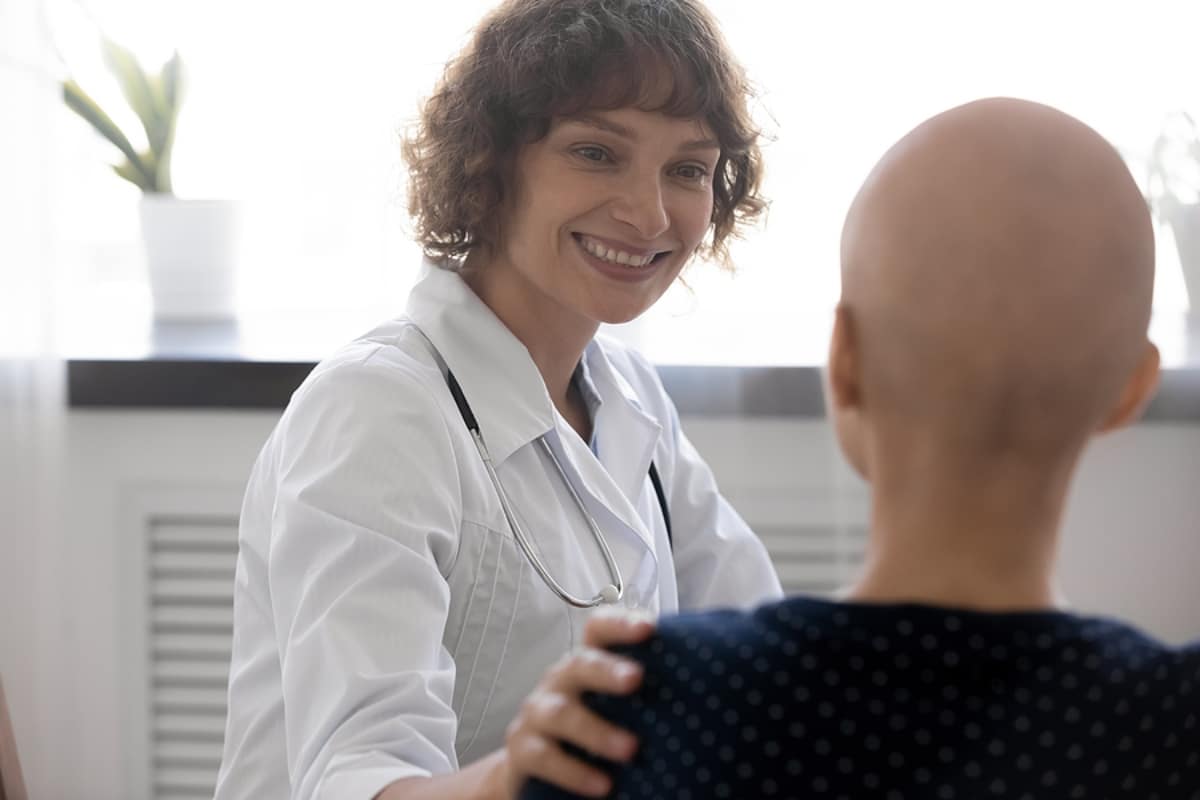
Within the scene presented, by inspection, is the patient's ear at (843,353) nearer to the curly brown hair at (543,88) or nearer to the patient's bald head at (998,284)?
the patient's bald head at (998,284)

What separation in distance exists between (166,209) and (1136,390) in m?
1.89

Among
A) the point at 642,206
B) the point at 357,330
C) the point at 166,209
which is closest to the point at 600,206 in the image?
the point at 642,206

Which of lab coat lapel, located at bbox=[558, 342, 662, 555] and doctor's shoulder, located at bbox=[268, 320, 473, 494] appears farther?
lab coat lapel, located at bbox=[558, 342, 662, 555]

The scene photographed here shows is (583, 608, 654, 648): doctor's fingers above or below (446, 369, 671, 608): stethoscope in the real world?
above

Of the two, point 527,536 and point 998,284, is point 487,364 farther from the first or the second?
point 998,284

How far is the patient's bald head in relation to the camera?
2.34 feet

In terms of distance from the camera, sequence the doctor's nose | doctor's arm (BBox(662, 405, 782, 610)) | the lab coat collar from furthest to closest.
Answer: doctor's arm (BBox(662, 405, 782, 610)) < the doctor's nose < the lab coat collar

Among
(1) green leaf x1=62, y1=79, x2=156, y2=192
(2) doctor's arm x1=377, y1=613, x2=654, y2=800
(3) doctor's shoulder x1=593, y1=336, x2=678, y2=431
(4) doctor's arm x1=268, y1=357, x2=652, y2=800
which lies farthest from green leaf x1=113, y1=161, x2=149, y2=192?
(2) doctor's arm x1=377, y1=613, x2=654, y2=800

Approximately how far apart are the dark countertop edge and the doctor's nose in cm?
76

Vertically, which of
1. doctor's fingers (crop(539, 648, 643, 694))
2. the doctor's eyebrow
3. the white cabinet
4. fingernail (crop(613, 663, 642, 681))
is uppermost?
the doctor's eyebrow

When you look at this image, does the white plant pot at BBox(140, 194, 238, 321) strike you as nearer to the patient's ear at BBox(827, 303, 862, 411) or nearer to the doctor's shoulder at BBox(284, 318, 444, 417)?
the doctor's shoulder at BBox(284, 318, 444, 417)

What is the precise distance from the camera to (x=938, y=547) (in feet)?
2.43

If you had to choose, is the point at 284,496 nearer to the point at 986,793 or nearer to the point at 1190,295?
the point at 986,793

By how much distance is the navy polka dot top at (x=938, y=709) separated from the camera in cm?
68
